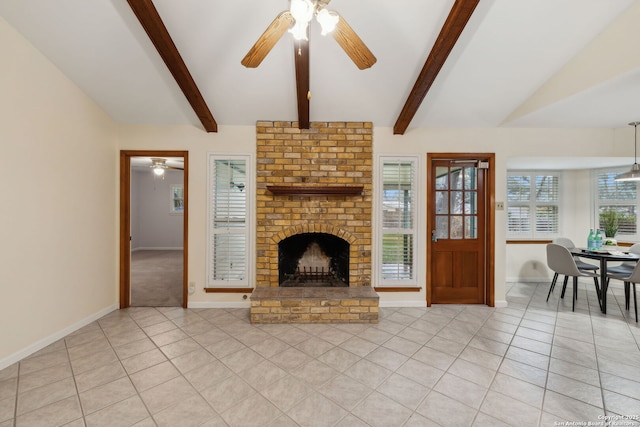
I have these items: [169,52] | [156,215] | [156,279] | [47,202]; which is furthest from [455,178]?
[156,215]

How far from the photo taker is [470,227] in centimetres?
363

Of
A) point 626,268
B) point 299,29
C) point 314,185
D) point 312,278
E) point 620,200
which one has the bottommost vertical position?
point 312,278

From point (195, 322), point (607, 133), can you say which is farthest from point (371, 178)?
point (607, 133)

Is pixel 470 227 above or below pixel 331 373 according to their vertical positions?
above

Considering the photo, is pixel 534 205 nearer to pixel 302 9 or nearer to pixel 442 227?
pixel 442 227

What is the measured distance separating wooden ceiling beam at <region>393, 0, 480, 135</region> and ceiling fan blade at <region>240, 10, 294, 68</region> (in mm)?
1300

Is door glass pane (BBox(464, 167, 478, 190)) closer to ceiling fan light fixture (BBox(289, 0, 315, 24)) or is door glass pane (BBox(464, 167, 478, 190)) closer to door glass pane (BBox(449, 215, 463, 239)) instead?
door glass pane (BBox(449, 215, 463, 239))

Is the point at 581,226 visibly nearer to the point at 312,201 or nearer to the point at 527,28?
the point at 527,28

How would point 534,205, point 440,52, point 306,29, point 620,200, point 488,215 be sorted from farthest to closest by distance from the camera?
point 534,205
point 620,200
point 488,215
point 440,52
point 306,29

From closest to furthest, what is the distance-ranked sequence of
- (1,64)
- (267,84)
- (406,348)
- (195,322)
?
1. (1,64)
2. (406,348)
3. (267,84)
4. (195,322)

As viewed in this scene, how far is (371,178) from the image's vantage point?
3.39 metres

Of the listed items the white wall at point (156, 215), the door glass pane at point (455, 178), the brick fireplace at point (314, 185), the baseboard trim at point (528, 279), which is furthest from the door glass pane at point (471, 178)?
the white wall at point (156, 215)

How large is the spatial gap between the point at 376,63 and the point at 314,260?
2530mm

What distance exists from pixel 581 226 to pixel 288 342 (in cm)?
565
